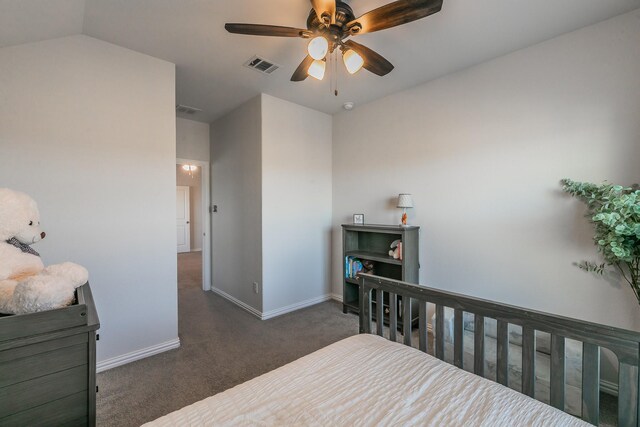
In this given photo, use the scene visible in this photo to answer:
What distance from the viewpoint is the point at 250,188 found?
11.3 ft

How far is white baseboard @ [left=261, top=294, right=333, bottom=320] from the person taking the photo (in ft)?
10.9

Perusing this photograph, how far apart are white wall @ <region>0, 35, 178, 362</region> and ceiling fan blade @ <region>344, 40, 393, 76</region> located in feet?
5.79

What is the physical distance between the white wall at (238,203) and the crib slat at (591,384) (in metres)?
2.82

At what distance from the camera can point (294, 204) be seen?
140 inches

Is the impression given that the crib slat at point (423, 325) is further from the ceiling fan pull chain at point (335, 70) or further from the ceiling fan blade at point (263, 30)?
the ceiling fan pull chain at point (335, 70)

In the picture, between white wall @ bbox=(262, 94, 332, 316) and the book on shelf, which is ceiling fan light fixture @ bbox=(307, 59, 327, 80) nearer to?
white wall @ bbox=(262, 94, 332, 316)

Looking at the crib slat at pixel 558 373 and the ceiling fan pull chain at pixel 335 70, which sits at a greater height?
the ceiling fan pull chain at pixel 335 70

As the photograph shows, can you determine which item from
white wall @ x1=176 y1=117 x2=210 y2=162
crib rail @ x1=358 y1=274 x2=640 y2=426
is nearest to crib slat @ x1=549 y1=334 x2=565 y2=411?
crib rail @ x1=358 y1=274 x2=640 y2=426

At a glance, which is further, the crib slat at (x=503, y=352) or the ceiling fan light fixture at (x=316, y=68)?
the ceiling fan light fixture at (x=316, y=68)

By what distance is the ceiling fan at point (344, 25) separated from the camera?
4.66ft

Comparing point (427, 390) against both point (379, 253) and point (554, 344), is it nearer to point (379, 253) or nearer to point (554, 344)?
point (554, 344)

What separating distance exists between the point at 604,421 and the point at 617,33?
8.48 ft

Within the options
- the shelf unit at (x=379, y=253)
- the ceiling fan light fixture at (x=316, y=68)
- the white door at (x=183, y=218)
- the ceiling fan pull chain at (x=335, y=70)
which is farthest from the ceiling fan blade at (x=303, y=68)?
the white door at (x=183, y=218)

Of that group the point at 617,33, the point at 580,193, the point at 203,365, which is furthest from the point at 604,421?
the point at 203,365
